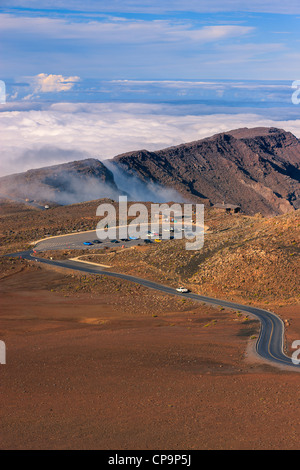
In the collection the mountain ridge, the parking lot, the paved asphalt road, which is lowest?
the paved asphalt road

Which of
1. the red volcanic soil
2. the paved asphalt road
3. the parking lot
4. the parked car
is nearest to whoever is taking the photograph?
the red volcanic soil

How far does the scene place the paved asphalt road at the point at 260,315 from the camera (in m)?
33.8

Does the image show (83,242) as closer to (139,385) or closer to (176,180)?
(139,385)

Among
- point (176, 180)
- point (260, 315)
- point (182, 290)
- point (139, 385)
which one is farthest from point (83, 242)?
point (176, 180)

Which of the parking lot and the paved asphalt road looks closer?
the paved asphalt road

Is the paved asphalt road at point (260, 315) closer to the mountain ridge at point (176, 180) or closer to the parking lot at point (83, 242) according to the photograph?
the parking lot at point (83, 242)

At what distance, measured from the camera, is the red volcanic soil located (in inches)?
875

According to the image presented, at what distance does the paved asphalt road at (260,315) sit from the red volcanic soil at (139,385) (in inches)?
52.5

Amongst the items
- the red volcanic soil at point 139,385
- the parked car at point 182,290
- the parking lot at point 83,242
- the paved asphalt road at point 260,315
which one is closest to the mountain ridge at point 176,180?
the parking lot at point 83,242

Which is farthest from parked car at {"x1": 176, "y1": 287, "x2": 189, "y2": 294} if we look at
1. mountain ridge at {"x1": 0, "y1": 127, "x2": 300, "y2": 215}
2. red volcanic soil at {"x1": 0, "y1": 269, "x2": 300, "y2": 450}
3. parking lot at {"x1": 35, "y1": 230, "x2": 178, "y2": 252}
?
mountain ridge at {"x1": 0, "y1": 127, "x2": 300, "y2": 215}

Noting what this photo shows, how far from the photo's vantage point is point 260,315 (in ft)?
144

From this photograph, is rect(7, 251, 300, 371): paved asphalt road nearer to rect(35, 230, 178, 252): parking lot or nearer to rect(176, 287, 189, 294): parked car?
rect(176, 287, 189, 294): parked car

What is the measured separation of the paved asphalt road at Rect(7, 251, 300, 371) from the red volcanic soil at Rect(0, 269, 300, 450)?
133 cm

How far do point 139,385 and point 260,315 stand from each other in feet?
63.9
